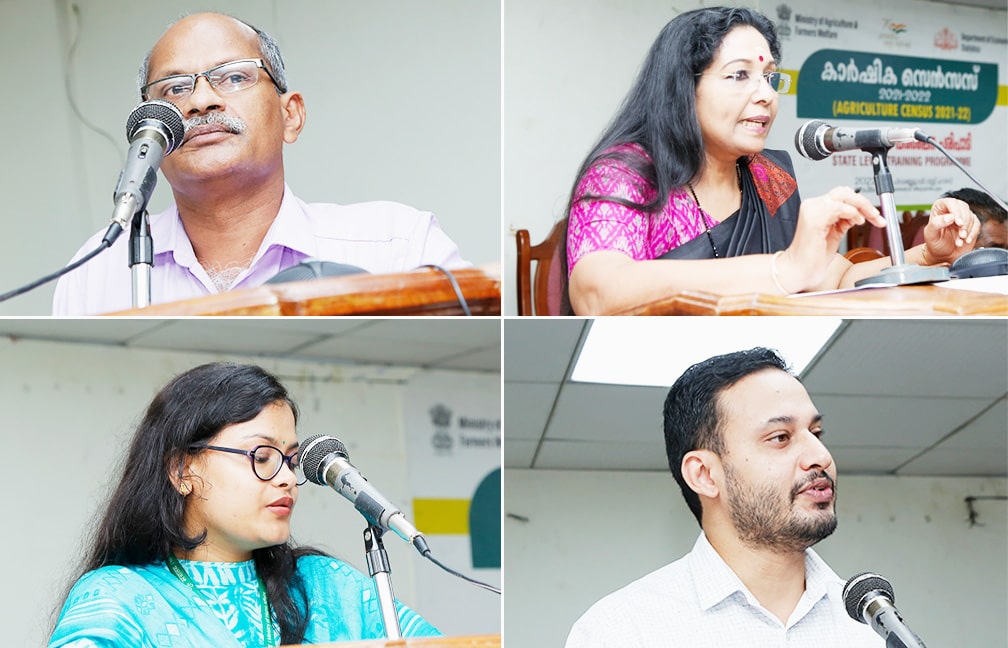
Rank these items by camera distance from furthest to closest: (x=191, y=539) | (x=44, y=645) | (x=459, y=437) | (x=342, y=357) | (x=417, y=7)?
(x=459, y=437)
(x=417, y=7)
(x=342, y=357)
(x=44, y=645)
(x=191, y=539)

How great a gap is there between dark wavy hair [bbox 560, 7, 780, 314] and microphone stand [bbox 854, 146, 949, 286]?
0.45 m

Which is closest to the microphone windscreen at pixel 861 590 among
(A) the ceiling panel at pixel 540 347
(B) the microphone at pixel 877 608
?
(B) the microphone at pixel 877 608

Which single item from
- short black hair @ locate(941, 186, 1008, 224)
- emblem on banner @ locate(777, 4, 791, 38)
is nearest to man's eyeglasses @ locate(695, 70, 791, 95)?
short black hair @ locate(941, 186, 1008, 224)

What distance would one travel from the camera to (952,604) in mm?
1694

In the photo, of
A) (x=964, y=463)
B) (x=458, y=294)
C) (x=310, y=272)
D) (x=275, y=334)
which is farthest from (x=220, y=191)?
(x=964, y=463)

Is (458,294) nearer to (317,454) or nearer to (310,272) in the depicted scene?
(310,272)

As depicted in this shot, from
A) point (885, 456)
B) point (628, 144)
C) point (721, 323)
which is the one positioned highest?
point (628, 144)

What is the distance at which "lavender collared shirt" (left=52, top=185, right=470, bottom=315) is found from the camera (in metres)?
1.92

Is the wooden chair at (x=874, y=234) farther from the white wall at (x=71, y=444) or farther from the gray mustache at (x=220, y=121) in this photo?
the gray mustache at (x=220, y=121)

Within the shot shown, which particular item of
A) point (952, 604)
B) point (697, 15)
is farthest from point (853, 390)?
point (697, 15)

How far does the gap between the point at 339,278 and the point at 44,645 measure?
91 centimetres

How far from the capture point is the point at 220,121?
186cm

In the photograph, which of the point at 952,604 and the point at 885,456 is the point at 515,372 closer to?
the point at 885,456

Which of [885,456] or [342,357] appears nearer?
[885,456]
